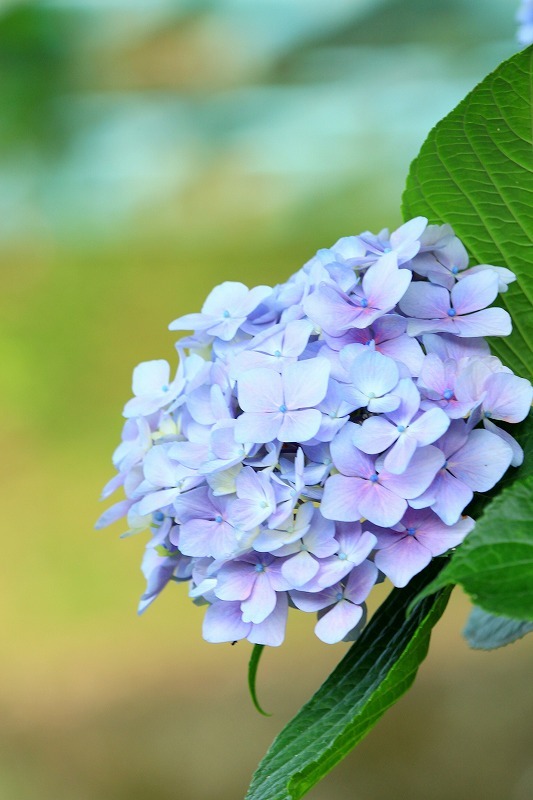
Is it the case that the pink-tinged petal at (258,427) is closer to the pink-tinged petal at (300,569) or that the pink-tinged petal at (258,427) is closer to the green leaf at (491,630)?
the pink-tinged petal at (300,569)

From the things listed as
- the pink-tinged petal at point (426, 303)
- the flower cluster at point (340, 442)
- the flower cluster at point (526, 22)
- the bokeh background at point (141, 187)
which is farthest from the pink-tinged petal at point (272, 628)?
the bokeh background at point (141, 187)

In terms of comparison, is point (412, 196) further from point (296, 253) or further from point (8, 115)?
point (8, 115)

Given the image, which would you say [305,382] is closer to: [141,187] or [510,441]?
[510,441]

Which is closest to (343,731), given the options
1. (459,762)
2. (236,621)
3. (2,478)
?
(236,621)

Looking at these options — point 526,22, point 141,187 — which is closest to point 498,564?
point 526,22

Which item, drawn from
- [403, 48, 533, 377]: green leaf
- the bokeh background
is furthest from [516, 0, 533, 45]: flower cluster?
the bokeh background

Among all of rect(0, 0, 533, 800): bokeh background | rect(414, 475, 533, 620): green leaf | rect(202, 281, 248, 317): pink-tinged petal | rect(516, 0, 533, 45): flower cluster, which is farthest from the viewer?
rect(0, 0, 533, 800): bokeh background

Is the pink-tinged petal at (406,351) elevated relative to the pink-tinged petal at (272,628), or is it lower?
elevated

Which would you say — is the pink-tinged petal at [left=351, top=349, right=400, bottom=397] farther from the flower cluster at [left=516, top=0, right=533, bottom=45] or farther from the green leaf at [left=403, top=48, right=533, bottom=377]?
the flower cluster at [left=516, top=0, right=533, bottom=45]
